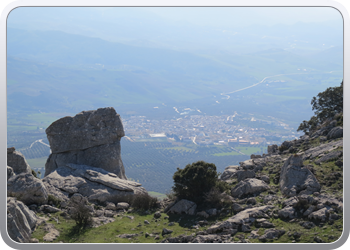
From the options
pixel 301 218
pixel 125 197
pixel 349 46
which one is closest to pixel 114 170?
pixel 125 197

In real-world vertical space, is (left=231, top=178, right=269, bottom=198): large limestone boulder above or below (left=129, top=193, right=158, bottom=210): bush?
above

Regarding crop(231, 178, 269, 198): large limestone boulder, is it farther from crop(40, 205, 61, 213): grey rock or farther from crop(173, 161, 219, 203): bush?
crop(40, 205, 61, 213): grey rock

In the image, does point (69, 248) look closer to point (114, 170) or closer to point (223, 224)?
point (223, 224)

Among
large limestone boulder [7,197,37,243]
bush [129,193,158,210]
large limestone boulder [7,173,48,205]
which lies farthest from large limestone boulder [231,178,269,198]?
large limestone boulder [7,197,37,243]

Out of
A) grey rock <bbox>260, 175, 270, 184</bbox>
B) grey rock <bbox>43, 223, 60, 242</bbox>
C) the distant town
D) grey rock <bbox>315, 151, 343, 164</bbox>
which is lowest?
the distant town

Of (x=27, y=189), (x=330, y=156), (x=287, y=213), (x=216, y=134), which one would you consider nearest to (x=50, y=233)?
(x=27, y=189)

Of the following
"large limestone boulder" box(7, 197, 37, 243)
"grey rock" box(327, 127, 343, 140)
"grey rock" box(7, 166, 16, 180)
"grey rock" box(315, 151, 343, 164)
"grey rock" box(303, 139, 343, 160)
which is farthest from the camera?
"grey rock" box(327, 127, 343, 140)
